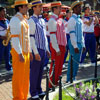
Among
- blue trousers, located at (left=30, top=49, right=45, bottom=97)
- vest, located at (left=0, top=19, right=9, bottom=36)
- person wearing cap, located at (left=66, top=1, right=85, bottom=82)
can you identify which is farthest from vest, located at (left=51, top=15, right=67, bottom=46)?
vest, located at (left=0, top=19, right=9, bottom=36)

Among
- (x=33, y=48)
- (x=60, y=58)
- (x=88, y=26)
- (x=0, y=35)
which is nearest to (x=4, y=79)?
(x=0, y=35)

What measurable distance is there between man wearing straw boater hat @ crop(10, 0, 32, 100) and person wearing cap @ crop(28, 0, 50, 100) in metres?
0.35

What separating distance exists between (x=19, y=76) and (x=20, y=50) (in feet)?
1.67

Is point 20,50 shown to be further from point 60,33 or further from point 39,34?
point 60,33

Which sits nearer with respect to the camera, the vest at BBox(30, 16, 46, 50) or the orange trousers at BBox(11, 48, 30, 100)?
the orange trousers at BBox(11, 48, 30, 100)

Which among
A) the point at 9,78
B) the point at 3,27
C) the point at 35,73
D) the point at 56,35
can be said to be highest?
the point at 3,27

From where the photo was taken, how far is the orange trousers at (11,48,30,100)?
13.8 feet

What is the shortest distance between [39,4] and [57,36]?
1063 millimetres

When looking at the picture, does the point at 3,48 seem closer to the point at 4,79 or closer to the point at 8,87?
the point at 4,79

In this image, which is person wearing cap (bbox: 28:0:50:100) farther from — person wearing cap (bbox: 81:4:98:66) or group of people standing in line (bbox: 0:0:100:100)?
person wearing cap (bbox: 81:4:98:66)

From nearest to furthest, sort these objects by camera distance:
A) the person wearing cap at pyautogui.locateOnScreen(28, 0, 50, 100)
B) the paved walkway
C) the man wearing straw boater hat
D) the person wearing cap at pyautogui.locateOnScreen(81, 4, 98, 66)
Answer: the man wearing straw boater hat < the person wearing cap at pyautogui.locateOnScreen(28, 0, 50, 100) < the paved walkway < the person wearing cap at pyautogui.locateOnScreen(81, 4, 98, 66)

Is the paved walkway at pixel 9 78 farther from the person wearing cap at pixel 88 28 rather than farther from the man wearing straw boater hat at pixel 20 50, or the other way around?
the man wearing straw boater hat at pixel 20 50

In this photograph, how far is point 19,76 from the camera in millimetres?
4246

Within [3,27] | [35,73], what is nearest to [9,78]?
[3,27]
